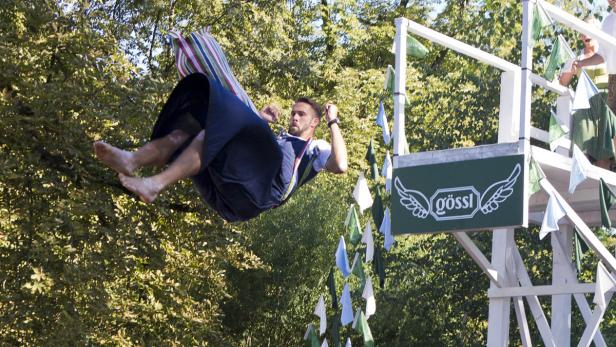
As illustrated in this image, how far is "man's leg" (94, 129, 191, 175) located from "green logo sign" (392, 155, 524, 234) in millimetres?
2707

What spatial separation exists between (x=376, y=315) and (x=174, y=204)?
3410mm

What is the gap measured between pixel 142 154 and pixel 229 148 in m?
0.36

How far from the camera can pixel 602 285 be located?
8.20m

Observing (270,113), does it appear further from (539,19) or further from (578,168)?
(578,168)

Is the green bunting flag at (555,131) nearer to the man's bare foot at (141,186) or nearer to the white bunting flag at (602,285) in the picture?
the white bunting flag at (602,285)

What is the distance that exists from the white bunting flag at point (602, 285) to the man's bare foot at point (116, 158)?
4294 mm

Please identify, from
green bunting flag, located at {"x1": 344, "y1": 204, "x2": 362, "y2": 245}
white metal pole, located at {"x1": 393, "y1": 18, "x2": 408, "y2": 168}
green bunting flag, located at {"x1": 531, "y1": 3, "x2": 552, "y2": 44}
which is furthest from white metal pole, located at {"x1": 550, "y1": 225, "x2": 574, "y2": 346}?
green bunting flag, located at {"x1": 531, "y1": 3, "x2": 552, "y2": 44}

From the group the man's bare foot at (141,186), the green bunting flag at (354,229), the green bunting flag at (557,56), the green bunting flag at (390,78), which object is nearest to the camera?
the man's bare foot at (141,186)

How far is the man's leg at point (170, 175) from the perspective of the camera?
186 inches

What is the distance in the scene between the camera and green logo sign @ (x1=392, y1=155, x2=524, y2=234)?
7.24 m

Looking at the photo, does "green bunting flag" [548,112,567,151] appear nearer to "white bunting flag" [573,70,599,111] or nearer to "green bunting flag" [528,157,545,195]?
"white bunting flag" [573,70,599,111]

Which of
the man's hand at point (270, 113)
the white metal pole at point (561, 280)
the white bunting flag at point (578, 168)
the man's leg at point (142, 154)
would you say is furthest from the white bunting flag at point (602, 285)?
the man's leg at point (142, 154)

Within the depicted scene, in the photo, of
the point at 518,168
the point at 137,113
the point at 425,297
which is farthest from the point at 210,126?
the point at 425,297

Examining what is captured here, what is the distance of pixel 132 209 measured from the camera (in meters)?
11.9
